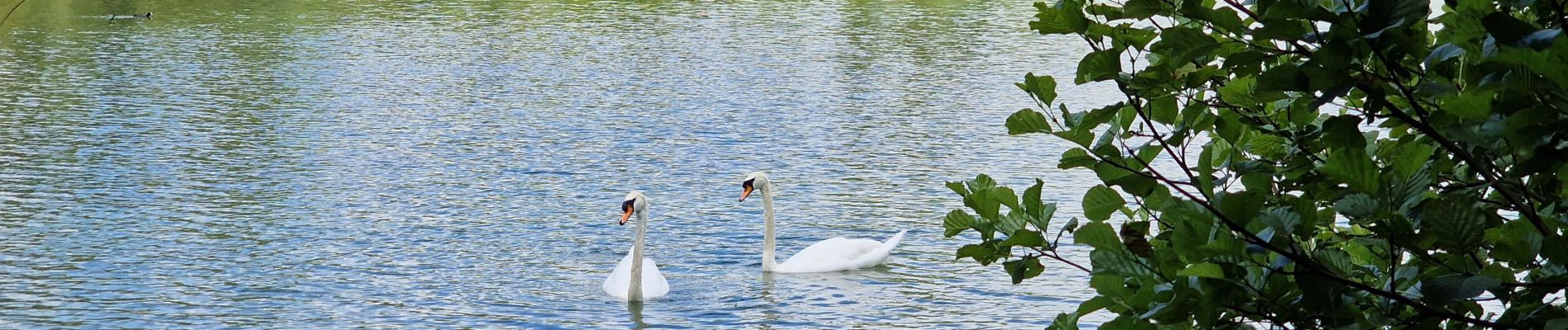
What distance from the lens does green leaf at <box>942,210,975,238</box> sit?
3053 mm

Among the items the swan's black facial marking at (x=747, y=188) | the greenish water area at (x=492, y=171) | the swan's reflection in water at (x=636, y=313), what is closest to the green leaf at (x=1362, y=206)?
the greenish water area at (x=492, y=171)

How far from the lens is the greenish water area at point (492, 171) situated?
941 centimetres

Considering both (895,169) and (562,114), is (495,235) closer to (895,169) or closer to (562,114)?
(895,169)

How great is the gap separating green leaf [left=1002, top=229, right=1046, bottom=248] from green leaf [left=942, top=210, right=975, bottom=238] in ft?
0.86

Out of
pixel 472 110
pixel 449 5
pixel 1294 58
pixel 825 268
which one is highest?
pixel 1294 58

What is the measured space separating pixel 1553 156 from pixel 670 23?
27.5 meters

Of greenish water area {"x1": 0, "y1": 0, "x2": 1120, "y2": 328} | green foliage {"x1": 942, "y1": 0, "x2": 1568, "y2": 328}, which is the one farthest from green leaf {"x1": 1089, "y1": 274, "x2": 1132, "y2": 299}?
greenish water area {"x1": 0, "y1": 0, "x2": 1120, "y2": 328}

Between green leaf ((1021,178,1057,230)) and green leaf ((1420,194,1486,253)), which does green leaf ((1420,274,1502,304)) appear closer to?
green leaf ((1420,194,1486,253))

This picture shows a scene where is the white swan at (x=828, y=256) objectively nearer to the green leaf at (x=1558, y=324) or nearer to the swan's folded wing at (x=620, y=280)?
the swan's folded wing at (x=620, y=280)

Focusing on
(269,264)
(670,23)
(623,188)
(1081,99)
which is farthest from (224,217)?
(670,23)

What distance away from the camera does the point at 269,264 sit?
33.6 feet

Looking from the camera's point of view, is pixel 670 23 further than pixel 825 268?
Yes

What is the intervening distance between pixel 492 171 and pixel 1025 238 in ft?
37.5

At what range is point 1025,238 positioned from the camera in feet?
8.89
